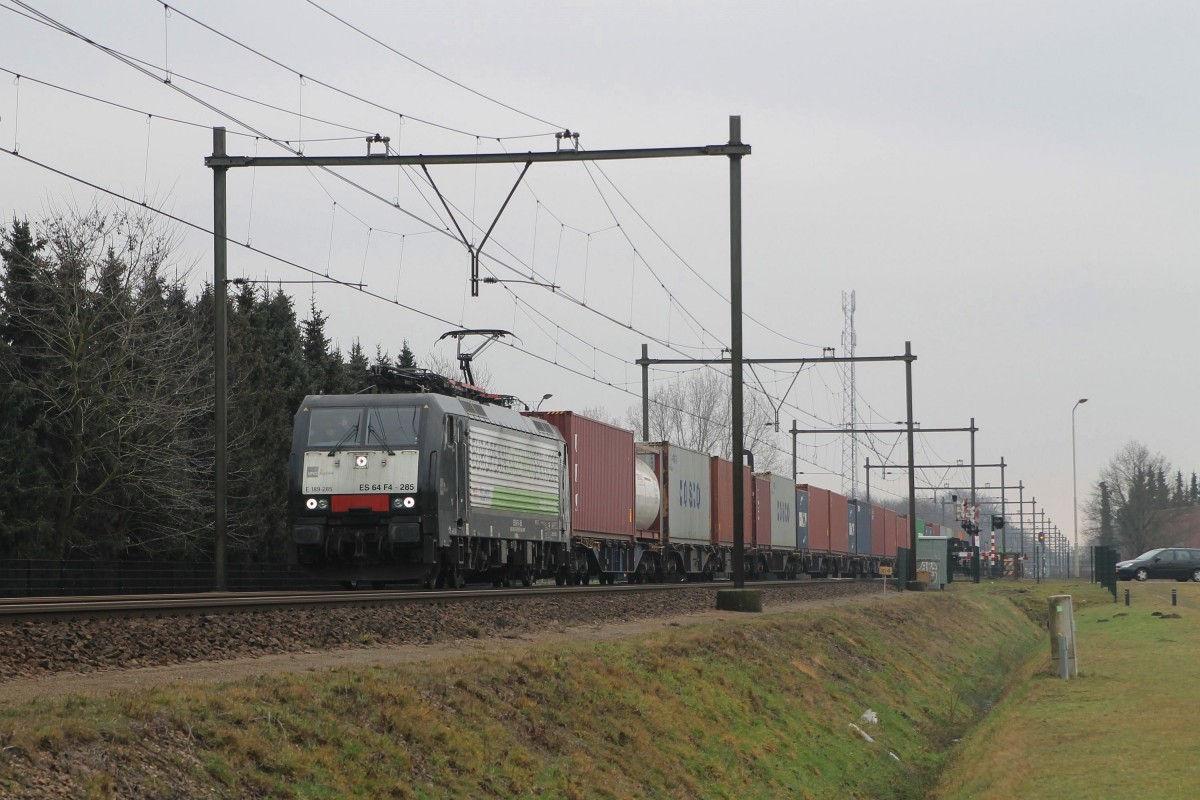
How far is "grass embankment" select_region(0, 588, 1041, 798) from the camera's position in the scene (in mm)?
8219

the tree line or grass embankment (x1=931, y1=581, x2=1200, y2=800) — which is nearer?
grass embankment (x1=931, y1=581, x2=1200, y2=800)

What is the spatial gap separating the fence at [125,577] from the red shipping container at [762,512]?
624 inches

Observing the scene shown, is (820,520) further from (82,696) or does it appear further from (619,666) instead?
(82,696)

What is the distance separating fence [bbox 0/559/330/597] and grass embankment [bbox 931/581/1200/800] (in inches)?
449

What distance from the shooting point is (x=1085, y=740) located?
16.8 meters

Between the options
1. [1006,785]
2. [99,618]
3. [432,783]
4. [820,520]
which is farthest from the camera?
[820,520]

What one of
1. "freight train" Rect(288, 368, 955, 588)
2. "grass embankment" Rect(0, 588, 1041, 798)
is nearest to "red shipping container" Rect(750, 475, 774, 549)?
"freight train" Rect(288, 368, 955, 588)

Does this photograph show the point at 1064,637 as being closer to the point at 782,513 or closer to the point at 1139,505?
the point at 782,513

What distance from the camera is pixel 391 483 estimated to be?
77.6 feet

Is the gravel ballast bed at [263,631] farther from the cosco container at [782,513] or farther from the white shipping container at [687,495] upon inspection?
the cosco container at [782,513]

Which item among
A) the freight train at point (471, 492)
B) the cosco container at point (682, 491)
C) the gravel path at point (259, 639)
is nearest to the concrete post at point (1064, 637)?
the freight train at point (471, 492)

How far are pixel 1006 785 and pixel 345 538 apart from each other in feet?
40.0

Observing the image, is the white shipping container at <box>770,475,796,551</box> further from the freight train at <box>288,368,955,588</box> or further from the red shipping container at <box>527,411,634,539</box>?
the red shipping container at <box>527,411,634,539</box>

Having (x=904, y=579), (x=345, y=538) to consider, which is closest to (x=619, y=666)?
(x=345, y=538)
